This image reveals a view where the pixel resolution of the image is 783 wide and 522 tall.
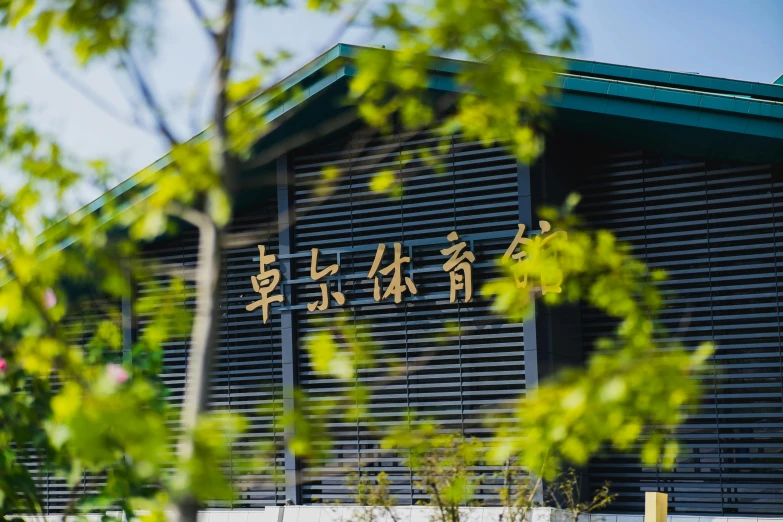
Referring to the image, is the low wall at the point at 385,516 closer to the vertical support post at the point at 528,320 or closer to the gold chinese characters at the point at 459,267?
the vertical support post at the point at 528,320

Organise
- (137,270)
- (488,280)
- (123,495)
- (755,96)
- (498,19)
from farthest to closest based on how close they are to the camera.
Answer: (488,280) < (755,96) < (123,495) < (137,270) < (498,19)

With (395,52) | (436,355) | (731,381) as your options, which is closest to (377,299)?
(436,355)

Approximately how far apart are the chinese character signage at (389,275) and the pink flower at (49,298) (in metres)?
7.37

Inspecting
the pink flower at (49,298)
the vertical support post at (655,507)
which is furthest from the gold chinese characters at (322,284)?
the pink flower at (49,298)

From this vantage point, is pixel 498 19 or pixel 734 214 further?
pixel 734 214

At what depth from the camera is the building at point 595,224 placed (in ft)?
34.2

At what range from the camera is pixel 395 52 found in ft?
10.3

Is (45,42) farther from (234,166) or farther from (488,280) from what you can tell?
(488,280)

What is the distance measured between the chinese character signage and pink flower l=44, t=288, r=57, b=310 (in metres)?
7.37

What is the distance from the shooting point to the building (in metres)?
10.4

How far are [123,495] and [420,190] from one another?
26.6 ft

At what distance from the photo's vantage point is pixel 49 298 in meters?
3.35

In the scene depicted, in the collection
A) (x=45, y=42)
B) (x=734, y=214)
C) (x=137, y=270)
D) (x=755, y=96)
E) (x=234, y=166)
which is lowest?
(x=137, y=270)

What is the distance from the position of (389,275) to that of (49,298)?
841cm
